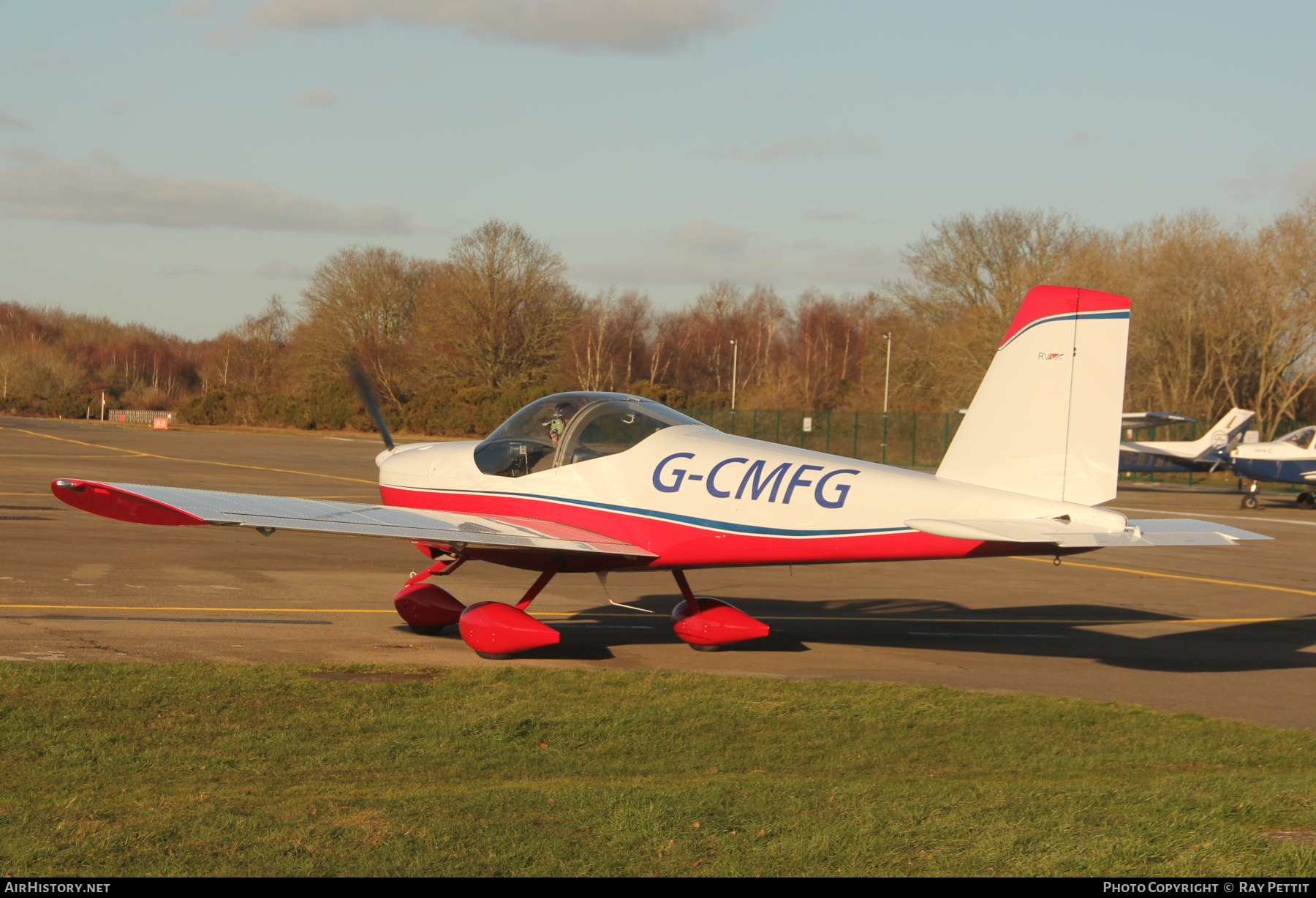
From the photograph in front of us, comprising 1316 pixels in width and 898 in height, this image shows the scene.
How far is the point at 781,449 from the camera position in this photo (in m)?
8.94

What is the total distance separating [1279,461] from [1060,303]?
26.3 metres

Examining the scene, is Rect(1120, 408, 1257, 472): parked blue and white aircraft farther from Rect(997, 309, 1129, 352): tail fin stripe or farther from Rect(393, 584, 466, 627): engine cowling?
Rect(393, 584, 466, 627): engine cowling

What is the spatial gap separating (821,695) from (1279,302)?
4765cm

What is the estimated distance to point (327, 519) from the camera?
8234 mm

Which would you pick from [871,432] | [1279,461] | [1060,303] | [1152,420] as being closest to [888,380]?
[871,432]

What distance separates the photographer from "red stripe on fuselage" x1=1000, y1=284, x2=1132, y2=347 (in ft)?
25.2

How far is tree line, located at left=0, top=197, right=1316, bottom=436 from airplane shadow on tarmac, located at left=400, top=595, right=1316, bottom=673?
134 ft

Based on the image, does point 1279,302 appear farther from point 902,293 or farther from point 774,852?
point 774,852

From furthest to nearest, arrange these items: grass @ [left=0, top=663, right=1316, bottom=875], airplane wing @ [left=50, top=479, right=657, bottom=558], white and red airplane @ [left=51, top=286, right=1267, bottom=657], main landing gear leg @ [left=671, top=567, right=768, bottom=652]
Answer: main landing gear leg @ [left=671, top=567, right=768, bottom=652] → white and red airplane @ [left=51, top=286, right=1267, bottom=657] → airplane wing @ [left=50, top=479, right=657, bottom=558] → grass @ [left=0, top=663, right=1316, bottom=875]

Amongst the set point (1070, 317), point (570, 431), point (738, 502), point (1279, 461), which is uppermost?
point (1070, 317)

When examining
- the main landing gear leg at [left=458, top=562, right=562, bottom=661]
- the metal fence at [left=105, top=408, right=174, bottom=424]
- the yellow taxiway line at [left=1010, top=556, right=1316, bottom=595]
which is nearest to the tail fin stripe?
the main landing gear leg at [left=458, top=562, right=562, bottom=661]

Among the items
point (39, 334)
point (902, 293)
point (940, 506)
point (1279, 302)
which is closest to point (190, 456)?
point (940, 506)

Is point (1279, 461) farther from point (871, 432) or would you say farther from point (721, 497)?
point (721, 497)

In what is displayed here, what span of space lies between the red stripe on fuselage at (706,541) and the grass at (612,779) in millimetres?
1026
